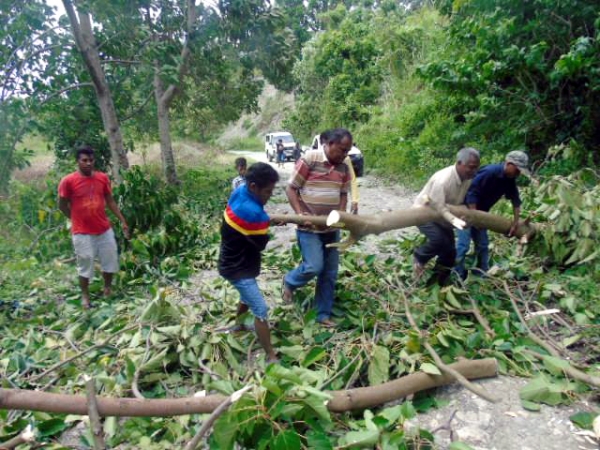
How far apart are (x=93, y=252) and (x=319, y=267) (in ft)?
7.87

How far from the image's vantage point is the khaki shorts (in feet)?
13.9

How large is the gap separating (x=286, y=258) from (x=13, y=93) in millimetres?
5481

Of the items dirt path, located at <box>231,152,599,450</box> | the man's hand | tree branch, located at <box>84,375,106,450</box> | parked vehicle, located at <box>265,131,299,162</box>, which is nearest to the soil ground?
dirt path, located at <box>231,152,599,450</box>

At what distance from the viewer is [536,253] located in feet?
14.0

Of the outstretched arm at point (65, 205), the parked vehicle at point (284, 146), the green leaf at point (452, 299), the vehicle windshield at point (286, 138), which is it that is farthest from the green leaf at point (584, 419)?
the vehicle windshield at point (286, 138)

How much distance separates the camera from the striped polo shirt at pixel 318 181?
3.38 meters

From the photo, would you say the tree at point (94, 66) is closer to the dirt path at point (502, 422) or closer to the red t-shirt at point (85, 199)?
the red t-shirt at point (85, 199)

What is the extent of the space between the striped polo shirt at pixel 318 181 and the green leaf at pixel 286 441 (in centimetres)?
180

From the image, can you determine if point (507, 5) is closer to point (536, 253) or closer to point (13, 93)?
point (536, 253)

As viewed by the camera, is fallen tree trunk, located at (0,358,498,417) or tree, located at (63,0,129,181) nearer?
fallen tree trunk, located at (0,358,498,417)

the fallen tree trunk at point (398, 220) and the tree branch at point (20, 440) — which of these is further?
the fallen tree trunk at point (398, 220)

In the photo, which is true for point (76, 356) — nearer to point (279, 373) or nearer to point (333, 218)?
point (279, 373)

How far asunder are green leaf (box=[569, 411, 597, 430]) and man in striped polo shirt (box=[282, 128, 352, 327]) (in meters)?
1.67

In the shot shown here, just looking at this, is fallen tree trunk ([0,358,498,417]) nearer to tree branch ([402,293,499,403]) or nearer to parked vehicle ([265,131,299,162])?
tree branch ([402,293,499,403])
